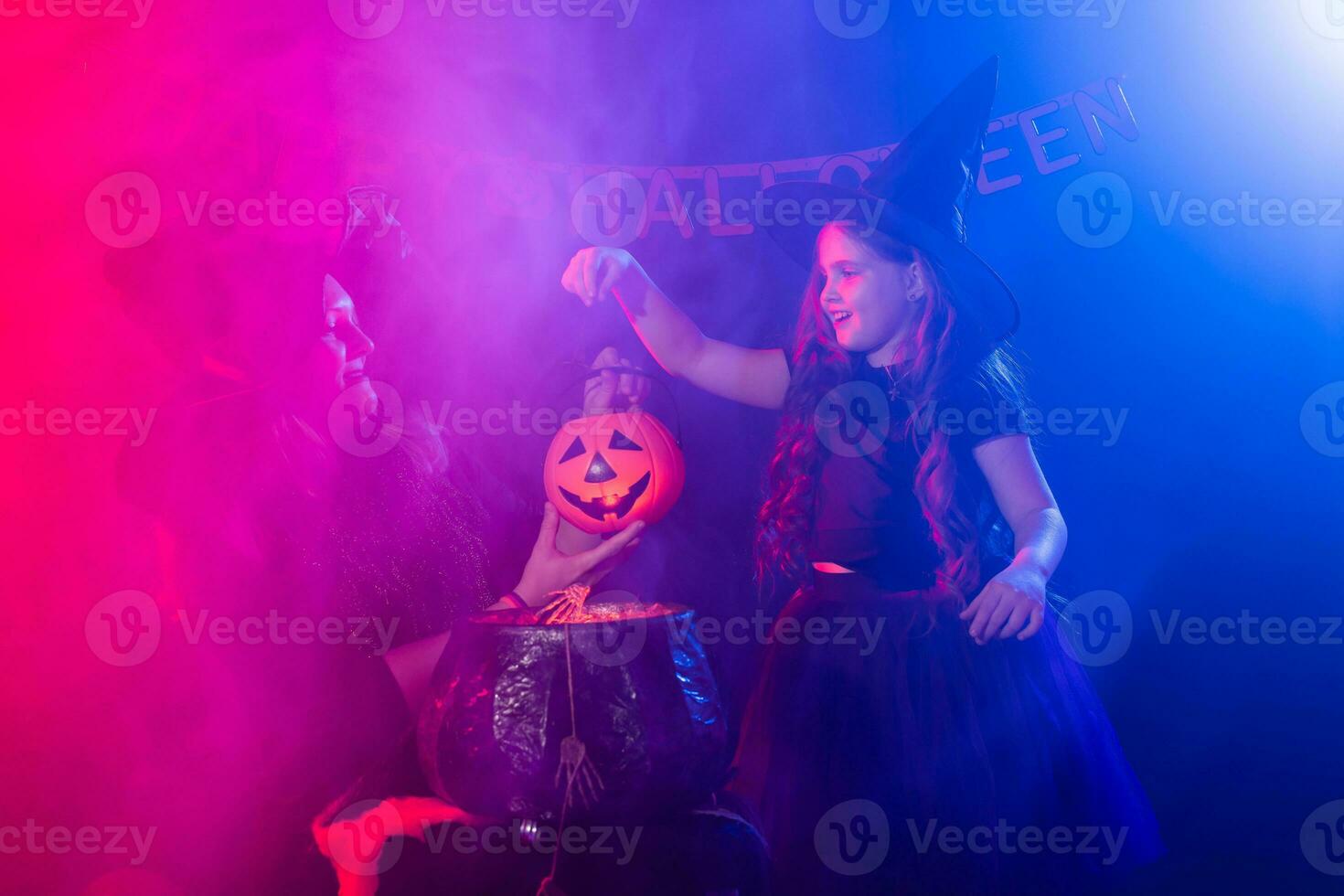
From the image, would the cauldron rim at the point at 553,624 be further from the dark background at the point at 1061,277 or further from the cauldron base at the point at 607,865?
the dark background at the point at 1061,277

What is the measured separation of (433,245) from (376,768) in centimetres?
155

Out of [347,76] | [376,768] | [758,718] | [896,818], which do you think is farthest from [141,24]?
[896,818]

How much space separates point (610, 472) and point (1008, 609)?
3.70 feet

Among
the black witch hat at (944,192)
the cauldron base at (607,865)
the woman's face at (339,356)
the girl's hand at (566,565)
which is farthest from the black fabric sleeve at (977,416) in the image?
the woman's face at (339,356)

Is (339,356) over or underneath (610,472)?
over

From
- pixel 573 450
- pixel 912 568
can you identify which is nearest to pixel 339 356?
pixel 573 450

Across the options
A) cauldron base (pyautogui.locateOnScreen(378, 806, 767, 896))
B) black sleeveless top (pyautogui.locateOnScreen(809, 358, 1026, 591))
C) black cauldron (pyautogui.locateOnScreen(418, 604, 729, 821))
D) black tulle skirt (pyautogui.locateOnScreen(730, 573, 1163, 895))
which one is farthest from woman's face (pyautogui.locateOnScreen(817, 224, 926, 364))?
cauldron base (pyautogui.locateOnScreen(378, 806, 767, 896))

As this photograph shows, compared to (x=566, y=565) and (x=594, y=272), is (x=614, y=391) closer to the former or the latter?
(x=594, y=272)

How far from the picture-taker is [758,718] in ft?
8.30

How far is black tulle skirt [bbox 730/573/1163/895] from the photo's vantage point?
227 cm

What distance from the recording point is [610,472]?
262cm

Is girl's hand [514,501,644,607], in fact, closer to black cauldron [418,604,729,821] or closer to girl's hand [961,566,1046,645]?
black cauldron [418,604,729,821]

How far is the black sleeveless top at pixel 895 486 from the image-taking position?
2.58m

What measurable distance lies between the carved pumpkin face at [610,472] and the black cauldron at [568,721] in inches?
31.6
